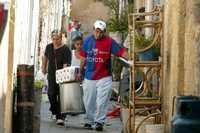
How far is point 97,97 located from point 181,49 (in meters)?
3.84

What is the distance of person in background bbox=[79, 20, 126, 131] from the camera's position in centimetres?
1021

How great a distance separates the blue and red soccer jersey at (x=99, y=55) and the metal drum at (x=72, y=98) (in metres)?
0.59

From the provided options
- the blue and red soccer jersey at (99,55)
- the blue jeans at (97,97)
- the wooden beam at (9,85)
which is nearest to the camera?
the wooden beam at (9,85)

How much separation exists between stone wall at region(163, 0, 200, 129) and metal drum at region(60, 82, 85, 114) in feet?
10.0

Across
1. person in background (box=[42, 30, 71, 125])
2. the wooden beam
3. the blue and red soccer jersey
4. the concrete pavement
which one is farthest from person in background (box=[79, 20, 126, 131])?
the wooden beam

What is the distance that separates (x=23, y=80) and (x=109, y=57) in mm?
3157

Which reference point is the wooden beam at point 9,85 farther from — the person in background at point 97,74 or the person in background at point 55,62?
the person in background at point 55,62

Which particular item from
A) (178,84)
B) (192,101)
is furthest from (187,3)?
(192,101)

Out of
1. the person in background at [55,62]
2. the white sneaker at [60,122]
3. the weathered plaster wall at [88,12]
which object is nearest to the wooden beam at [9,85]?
the white sneaker at [60,122]

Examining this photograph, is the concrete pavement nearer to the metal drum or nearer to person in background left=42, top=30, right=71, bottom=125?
the metal drum

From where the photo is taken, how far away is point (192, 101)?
10.7ft

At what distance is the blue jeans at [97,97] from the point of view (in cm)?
1020

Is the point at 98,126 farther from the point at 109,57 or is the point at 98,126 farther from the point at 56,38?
the point at 56,38

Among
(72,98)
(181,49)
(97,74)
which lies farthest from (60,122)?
(181,49)
